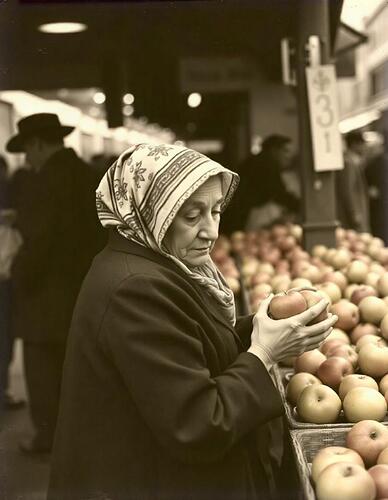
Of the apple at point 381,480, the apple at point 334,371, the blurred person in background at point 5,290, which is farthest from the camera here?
the blurred person in background at point 5,290

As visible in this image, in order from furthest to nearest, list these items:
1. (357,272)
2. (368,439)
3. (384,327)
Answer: (357,272) → (384,327) → (368,439)

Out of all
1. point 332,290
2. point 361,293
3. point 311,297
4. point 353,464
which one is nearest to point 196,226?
point 311,297

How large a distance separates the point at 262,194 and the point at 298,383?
16.7 ft

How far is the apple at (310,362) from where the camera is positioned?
104 inches

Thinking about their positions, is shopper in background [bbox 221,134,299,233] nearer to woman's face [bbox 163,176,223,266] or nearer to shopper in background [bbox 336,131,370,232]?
shopper in background [bbox 336,131,370,232]

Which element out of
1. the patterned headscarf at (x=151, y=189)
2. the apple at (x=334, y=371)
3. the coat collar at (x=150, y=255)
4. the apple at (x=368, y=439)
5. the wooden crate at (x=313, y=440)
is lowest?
the wooden crate at (x=313, y=440)

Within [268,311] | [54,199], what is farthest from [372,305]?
[54,199]

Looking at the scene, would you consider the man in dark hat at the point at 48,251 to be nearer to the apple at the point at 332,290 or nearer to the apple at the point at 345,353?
the apple at the point at 332,290

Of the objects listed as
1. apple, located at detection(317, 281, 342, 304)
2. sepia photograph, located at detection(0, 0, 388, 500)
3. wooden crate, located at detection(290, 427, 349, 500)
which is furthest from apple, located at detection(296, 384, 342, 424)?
apple, located at detection(317, 281, 342, 304)

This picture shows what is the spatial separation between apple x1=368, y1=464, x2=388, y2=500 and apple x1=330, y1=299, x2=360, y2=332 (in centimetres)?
130

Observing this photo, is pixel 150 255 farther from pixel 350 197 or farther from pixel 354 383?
pixel 350 197

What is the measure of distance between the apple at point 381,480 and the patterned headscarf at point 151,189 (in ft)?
2.16

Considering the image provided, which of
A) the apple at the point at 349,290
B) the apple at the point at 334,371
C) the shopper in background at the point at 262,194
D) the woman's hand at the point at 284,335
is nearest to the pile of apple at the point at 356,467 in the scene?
the woman's hand at the point at 284,335

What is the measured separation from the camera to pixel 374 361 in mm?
2594
